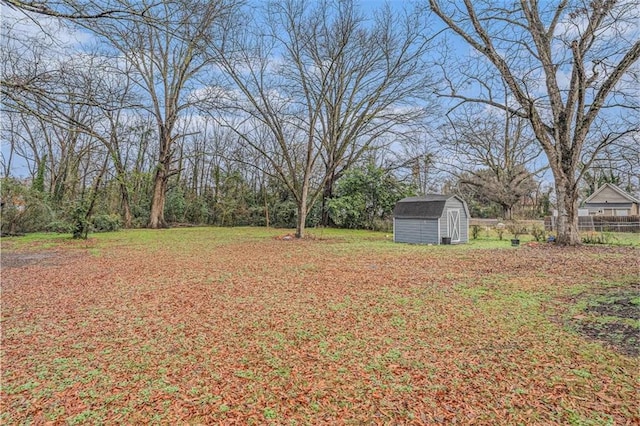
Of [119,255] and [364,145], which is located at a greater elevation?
[364,145]

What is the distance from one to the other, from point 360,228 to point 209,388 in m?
18.2

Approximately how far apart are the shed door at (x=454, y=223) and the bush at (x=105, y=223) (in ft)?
49.2

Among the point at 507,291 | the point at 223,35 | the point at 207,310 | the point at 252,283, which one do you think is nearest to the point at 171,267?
the point at 252,283

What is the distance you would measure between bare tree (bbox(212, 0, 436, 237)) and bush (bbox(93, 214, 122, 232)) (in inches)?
287

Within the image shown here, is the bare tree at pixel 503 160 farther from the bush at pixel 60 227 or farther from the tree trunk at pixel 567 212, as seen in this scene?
the bush at pixel 60 227

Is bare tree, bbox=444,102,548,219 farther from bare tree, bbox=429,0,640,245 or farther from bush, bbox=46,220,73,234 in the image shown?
bush, bbox=46,220,73,234

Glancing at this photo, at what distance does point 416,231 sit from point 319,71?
7814 millimetres

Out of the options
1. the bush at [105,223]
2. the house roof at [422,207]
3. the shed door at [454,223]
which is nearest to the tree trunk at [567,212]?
the shed door at [454,223]

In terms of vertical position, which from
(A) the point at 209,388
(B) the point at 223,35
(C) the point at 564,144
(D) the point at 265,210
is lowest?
(A) the point at 209,388

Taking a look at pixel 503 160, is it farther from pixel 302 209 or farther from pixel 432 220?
pixel 302 209

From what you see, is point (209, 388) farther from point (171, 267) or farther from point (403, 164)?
point (403, 164)

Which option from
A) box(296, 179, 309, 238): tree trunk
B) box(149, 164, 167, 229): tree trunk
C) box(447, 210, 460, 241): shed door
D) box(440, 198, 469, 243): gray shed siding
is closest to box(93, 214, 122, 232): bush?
box(149, 164, 167, 229): tree trunk

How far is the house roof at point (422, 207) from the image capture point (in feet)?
40.7

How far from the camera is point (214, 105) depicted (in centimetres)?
1251
